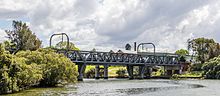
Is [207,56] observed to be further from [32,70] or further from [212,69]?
[32,70]

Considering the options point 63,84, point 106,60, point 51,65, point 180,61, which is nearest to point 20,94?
point 51,65

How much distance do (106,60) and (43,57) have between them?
71933 millimetres

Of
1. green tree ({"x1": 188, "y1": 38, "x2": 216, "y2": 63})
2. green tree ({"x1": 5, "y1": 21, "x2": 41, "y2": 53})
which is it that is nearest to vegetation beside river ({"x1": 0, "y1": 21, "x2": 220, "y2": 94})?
green tree ({"x1": 5, "y1": 21, "x2": 41, "y2": 53})

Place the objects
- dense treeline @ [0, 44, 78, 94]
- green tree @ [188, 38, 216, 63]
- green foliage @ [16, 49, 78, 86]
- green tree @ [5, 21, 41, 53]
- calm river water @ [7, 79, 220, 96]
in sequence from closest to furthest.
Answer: dense treeline @ [0, 44, 78, 94], calm river water @ [7, 79, 220, 96], green foliage @ [16, 49, 78, 86], green tree @ [5, 21, 41, 53], green tree @ [188, 38, 216, 63]

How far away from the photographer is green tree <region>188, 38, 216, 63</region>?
187 m

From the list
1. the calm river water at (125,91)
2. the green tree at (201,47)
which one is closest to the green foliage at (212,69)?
the green tree at (201,47)

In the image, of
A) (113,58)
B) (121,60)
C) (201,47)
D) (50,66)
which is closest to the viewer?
(50,66)

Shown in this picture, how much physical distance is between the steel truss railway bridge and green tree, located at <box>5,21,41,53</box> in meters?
11.5

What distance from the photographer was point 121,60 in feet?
559

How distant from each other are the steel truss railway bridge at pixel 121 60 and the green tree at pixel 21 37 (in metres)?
11.5

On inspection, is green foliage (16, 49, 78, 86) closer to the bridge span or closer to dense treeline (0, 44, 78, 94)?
dense treeline (0, 44, 78, 94)

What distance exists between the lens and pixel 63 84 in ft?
330

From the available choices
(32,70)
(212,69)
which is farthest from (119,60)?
(32,70)

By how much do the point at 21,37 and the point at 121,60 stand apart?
48.0 m
